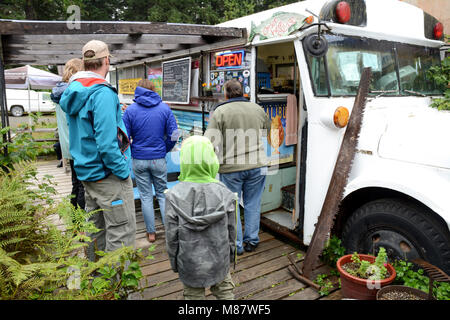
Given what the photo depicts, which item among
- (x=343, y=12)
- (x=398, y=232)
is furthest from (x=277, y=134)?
(x=398, y=232)

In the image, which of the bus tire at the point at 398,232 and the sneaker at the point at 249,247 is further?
the sneaker at the point at 249,247

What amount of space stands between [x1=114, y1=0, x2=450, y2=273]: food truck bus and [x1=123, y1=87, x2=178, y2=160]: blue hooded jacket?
1.17m

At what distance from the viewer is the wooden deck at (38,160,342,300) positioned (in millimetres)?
3033

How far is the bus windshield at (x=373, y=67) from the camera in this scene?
327cm

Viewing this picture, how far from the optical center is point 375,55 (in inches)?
140

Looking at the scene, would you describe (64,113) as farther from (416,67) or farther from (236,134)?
(416,67)

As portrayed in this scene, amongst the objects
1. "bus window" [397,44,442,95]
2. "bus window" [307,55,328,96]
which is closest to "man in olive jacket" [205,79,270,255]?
"bus window" [307,55,328,96]

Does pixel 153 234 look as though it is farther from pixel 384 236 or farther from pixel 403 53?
pixel 403 53

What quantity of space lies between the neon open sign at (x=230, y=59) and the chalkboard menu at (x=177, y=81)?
2.86 ft

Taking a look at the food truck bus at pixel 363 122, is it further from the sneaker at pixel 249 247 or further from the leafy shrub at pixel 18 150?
the leafy shrub at pixel 18 150

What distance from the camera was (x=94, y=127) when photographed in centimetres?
250

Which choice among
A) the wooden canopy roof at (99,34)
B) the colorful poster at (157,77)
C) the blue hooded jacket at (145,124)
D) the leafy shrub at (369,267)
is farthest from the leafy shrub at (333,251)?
the colorful poster at (157,77)
